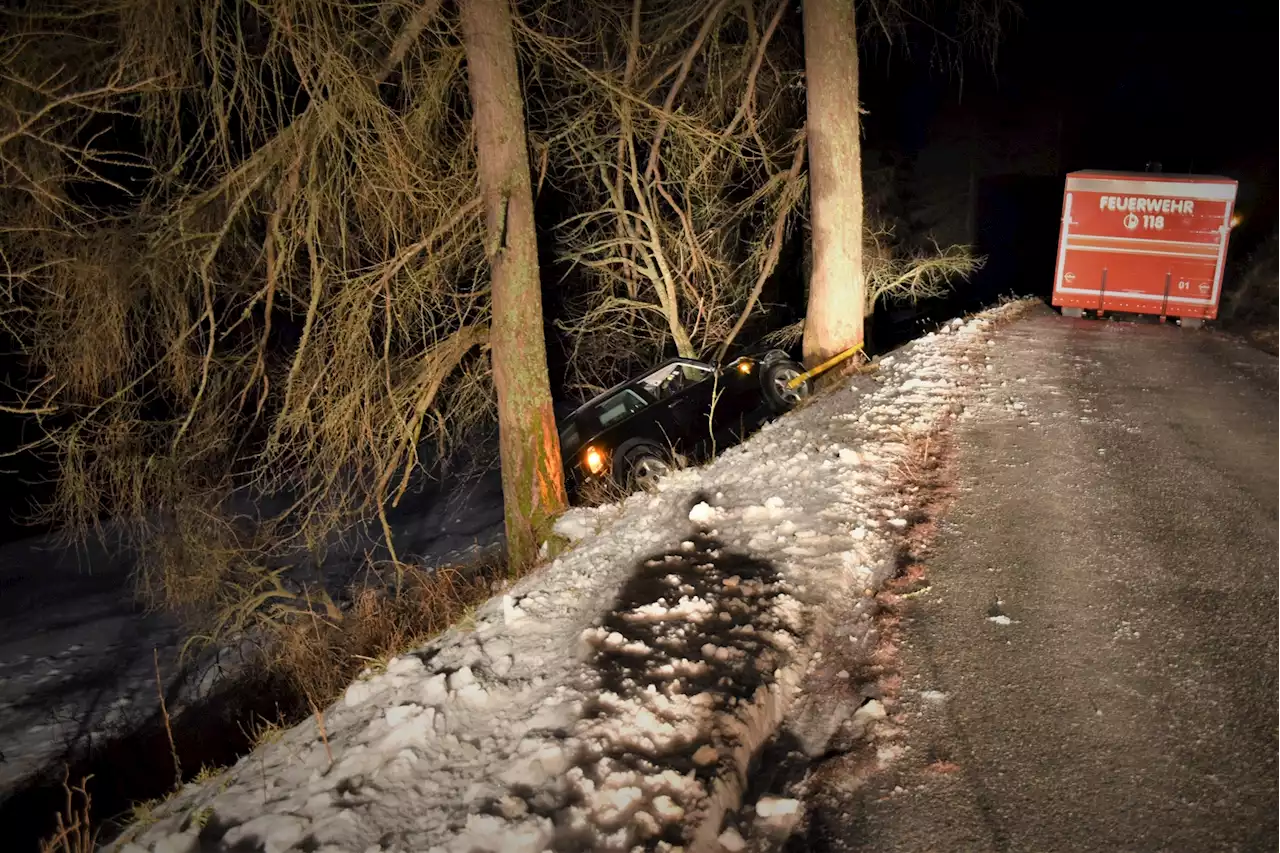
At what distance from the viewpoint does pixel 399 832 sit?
12.9ft

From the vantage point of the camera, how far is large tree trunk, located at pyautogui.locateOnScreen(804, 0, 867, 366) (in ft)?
35.9

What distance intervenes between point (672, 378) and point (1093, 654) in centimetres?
793

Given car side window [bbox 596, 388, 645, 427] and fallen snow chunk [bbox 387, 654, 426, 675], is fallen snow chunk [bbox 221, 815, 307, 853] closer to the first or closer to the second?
fallen snow chunk [bbox 387, 654, 426, 675]

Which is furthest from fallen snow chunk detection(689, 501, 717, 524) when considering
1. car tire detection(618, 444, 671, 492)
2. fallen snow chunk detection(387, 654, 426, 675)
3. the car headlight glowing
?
the car headlight glowing

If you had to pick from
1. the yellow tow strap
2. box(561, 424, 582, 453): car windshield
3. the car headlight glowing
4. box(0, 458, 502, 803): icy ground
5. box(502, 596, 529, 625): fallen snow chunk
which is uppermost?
box(502, 596, 529, 625): fallen snow chunk

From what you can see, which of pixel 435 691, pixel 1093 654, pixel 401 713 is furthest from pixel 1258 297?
pixel 401 713

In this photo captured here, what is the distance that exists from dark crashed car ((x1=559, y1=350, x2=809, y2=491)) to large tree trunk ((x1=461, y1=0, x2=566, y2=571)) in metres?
1.91

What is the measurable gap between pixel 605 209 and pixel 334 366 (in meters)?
5.60

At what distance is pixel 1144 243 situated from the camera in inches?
582

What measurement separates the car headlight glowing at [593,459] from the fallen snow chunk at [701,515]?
4.39m

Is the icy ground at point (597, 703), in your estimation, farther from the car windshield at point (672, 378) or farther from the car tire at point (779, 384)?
the car windshield at point (672, 378)

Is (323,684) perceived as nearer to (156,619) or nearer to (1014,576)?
(1014,576)

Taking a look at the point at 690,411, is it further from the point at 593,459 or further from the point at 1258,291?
the point at 1258,291

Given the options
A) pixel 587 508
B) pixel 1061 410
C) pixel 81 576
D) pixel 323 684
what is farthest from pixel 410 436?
pixel 81 576
